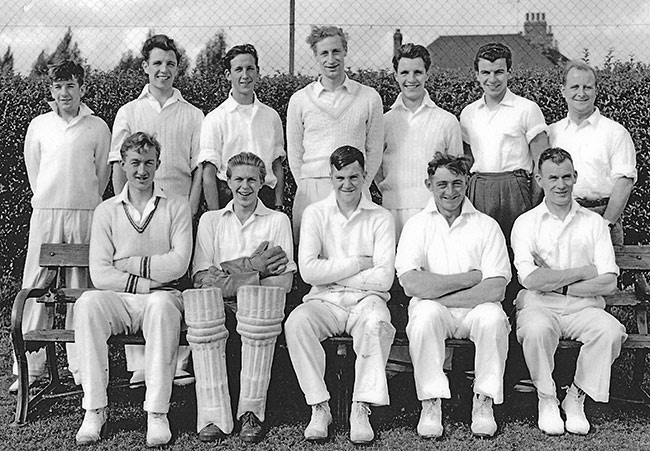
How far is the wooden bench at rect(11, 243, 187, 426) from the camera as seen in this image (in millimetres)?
4578

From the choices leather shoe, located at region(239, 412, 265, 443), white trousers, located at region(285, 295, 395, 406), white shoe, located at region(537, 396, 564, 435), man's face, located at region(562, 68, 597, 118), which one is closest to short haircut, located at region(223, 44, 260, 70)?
white trousers, located at region(285, 295, 395, 406)

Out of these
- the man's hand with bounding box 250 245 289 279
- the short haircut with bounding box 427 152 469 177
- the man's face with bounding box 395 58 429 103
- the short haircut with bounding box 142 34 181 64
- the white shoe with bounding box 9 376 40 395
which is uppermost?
the short haircut with bounding box 142 34 181 64

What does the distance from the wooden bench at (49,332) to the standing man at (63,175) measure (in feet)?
0.41

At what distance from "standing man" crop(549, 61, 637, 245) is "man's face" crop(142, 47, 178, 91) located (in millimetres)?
2310

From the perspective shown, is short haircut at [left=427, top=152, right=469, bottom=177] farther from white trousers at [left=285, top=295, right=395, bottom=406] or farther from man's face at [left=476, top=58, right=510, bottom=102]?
white trousers at [left=285, top=295, right=395, bottom=406]

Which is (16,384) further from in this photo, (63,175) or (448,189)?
(448,189)

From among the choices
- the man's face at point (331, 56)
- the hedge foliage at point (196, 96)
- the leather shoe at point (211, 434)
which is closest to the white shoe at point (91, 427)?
the leather shoe at point (211, 434)

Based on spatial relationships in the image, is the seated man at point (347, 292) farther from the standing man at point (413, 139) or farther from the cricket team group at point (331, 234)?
the standing man at point (413, 139)

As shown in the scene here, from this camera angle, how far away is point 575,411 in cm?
441

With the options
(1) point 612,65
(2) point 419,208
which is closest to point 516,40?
(1) point 612,65

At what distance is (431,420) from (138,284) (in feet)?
5.50

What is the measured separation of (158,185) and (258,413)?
158 cm

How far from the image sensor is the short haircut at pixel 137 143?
4.66 m

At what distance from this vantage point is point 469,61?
295 inches
